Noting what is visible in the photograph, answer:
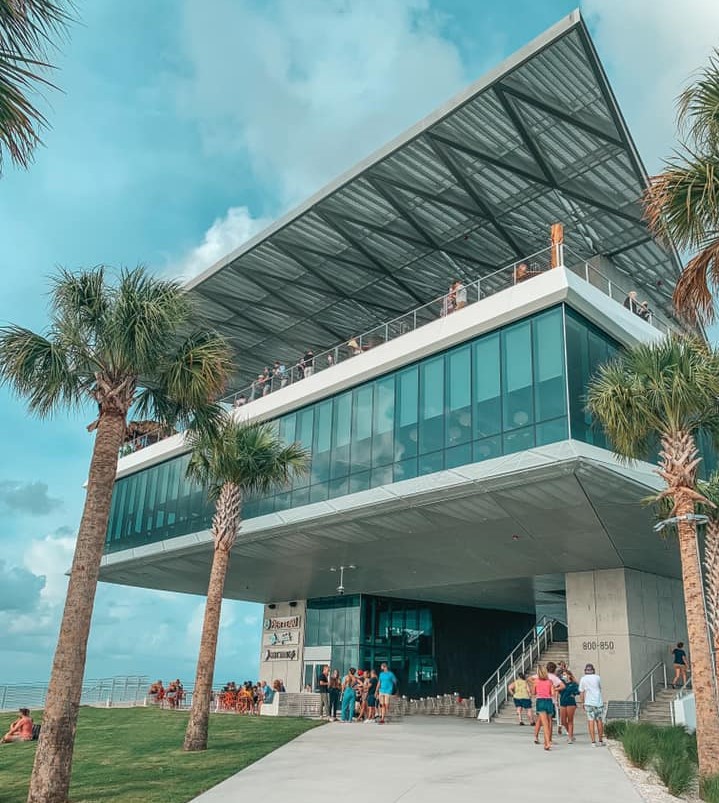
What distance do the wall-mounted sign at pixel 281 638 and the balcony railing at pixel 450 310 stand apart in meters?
13.5

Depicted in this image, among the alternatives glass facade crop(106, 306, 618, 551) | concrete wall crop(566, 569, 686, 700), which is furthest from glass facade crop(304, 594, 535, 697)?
concrete wall crop(566, 569, 686, 700)

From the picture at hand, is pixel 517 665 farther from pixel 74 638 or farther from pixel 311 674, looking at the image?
pixel 74 638

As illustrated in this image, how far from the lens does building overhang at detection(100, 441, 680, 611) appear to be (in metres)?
19.5

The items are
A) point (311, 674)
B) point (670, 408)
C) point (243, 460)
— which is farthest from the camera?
point (311, 674)

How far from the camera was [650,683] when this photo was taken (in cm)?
2462

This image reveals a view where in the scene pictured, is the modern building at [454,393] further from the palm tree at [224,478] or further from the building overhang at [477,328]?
the palm tree at [224,478]

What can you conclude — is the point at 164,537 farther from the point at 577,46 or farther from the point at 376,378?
the point at 577,46

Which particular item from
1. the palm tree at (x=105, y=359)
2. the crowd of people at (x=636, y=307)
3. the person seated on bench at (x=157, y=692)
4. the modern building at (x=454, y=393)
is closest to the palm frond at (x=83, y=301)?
the palm tree at (x=105, y=359)

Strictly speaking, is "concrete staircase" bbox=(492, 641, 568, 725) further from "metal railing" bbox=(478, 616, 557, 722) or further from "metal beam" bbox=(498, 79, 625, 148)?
"metal beam" bbox=(498, 79, 625, 148)

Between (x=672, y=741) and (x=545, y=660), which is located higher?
(x=545, y=660)

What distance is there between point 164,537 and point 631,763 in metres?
22.9

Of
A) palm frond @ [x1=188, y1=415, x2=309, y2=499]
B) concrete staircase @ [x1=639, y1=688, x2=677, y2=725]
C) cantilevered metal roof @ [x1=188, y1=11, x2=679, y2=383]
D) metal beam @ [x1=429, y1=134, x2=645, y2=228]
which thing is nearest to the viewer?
palm frond @ [x1=188, y1=415, x2=309, y2=499]

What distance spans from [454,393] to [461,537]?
5040 millimetres

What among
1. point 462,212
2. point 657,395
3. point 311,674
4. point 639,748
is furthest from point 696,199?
point 311,674
